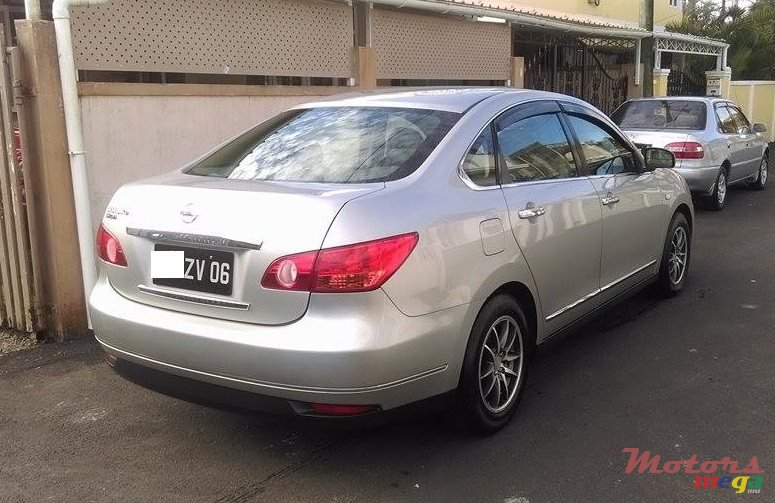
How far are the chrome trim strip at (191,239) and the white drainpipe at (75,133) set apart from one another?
199cm

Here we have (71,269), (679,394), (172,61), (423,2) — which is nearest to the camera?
(679,394)

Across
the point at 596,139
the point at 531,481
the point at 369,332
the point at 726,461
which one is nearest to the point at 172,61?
the point at 596,139

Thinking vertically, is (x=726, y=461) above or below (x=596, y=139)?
below

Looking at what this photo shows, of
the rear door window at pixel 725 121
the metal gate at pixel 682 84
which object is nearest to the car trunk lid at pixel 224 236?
the rear door window at pixel 725 121

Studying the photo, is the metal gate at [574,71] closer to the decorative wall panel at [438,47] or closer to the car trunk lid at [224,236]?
the decorative wall panel at [438,47]

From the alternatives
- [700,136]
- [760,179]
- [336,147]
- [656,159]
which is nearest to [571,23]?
[700,136]

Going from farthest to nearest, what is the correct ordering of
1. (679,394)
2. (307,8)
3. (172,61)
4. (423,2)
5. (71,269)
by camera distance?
(423,2) → (307,8) → (172,61) → (71,269) → (679,394)

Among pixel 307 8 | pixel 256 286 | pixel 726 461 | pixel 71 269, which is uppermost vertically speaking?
pixel 307 8

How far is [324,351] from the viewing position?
2.80 m

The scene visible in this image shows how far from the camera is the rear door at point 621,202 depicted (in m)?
4.55

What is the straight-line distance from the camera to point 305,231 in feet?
9.37

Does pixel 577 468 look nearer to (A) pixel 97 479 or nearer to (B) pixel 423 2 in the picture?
(A) pixel 97 479

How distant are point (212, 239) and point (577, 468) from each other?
190 centimetres

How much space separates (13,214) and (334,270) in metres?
3.22
